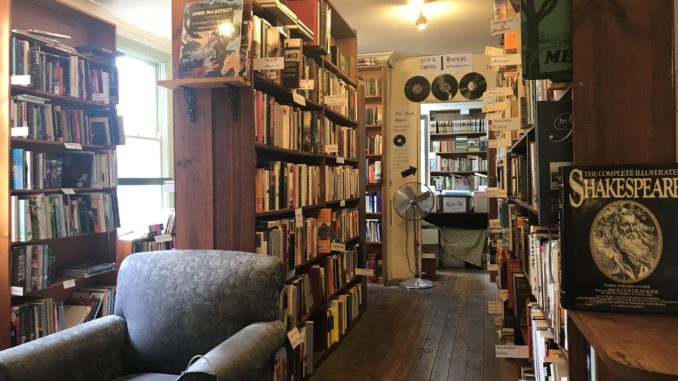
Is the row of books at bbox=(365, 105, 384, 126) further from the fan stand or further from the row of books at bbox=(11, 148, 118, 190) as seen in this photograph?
the row of books at bbox=(11, 148, 118, 190)

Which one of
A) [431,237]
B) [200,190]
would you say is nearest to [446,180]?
[431,237]

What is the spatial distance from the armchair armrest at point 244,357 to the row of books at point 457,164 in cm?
636

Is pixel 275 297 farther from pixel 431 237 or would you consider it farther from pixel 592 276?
pixel 431 237

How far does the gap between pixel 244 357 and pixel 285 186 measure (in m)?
1.24

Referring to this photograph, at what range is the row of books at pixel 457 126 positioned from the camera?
754 centimetres

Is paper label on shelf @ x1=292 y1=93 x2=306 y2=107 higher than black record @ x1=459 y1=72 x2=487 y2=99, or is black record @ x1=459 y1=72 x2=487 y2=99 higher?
black record @ x1=459 y1=72 x2=487 y2=99

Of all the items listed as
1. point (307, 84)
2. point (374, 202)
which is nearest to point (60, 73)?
point (307, 84)

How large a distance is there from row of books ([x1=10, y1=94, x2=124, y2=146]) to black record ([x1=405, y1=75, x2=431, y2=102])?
3.36 meters

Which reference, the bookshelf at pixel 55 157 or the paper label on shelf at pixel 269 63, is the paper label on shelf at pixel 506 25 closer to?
the paper label on shelf at pixel 269 63

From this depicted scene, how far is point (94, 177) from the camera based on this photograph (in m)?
3.53

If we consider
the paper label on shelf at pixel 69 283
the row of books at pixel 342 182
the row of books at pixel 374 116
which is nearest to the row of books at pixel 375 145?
the row of books at pixel 374 116

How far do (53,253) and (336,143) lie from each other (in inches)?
84.0

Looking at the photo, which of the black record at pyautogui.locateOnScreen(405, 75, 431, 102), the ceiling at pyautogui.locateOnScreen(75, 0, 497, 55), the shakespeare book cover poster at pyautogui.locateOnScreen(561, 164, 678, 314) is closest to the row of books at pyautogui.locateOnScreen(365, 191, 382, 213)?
the black record at pyautogui.locateOnScreen(405, 75, 431, 102)

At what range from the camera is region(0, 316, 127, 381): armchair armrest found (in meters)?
1.48
